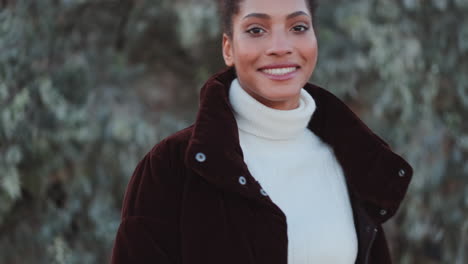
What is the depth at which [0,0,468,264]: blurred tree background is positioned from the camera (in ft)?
13.7

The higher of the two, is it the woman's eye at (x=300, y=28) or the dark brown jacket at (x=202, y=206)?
the woman's eye at (x=300, y=28)

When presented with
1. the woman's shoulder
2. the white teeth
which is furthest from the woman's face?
the woman's shoulder

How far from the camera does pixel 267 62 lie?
1776 mm

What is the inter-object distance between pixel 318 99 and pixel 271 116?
34 cm

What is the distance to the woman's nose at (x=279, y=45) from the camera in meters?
1.77

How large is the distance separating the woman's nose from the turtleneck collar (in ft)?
0.50

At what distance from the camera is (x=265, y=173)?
1832mm

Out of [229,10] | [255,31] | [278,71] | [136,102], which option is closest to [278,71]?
[278,71]

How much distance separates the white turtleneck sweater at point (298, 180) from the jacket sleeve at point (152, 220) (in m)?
0.26

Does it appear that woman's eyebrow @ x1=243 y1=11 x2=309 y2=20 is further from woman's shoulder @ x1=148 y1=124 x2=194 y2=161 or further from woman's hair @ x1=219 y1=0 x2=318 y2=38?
woman's shoulder @ x1=148 y1=124 x2=194 y2=161

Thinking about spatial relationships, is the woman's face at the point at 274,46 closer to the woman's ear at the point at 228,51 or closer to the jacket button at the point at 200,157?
the woman's ear at the point at 228,51

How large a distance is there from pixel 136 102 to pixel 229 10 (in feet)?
8.56

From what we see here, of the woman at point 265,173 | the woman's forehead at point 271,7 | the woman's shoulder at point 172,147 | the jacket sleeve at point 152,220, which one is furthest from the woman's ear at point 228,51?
the jacket sleeve at point 152,220

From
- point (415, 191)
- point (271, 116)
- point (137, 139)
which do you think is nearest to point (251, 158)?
point (271, 116)
